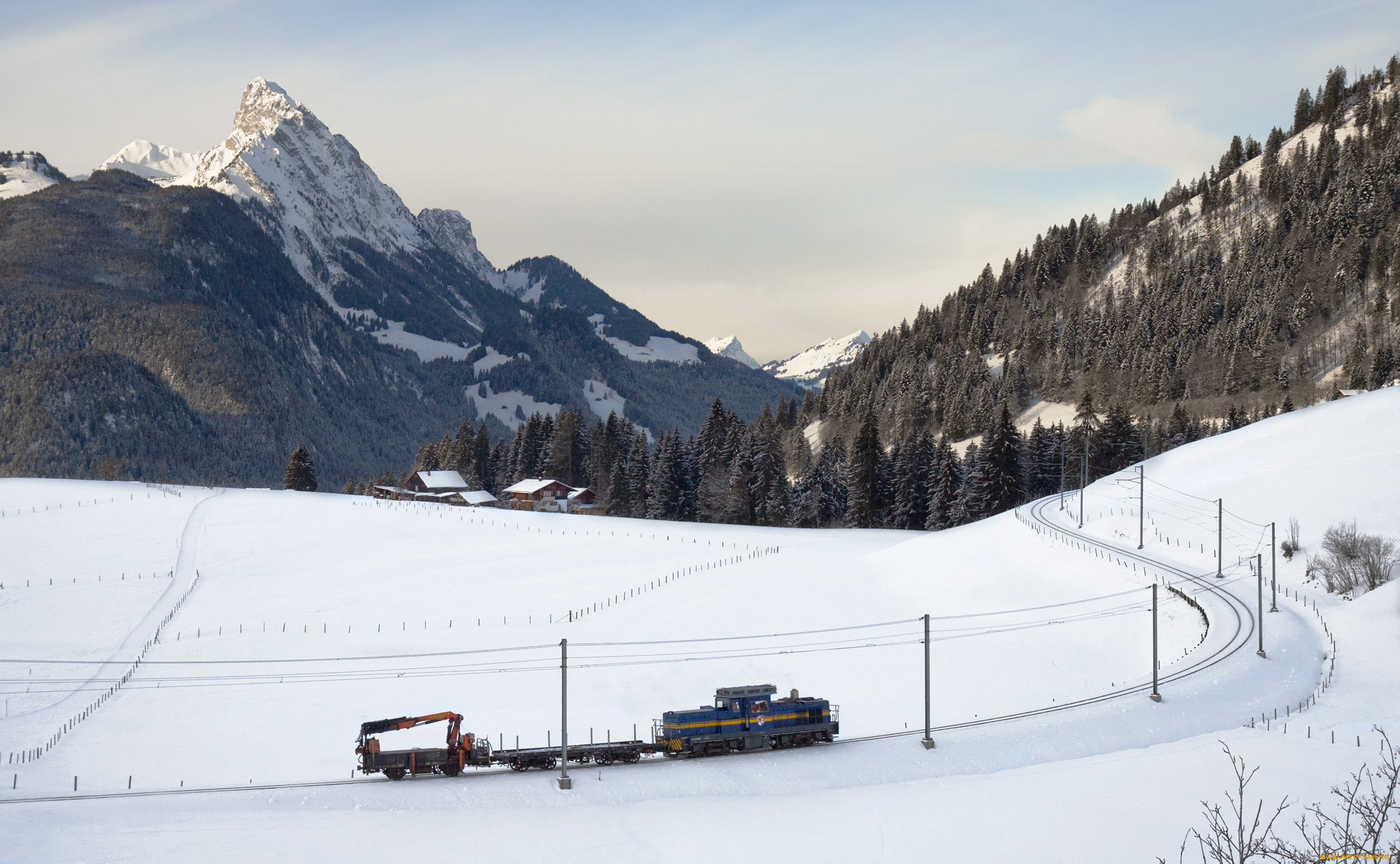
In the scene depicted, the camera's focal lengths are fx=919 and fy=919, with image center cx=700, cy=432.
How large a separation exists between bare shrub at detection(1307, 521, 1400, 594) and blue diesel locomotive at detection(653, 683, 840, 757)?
3715 centimetres

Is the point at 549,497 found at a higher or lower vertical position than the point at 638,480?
lower

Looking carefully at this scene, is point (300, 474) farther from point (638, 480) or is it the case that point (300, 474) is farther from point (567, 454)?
point (638, 480)

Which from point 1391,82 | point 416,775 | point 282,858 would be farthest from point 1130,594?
point 1391,82

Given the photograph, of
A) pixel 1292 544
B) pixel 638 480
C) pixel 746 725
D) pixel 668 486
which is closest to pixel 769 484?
pixel 668 486

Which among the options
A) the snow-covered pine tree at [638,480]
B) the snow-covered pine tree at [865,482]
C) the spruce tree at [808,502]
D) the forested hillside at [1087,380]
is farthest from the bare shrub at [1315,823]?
the snow-covered pine tree at [638,480]

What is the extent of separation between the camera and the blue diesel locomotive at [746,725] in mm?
34938

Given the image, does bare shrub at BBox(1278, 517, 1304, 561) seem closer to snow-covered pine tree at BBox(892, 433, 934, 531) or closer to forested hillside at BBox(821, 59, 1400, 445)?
snow-covered pine tree at BBox(892, 433, 934, 531)

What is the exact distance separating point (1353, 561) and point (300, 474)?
12496cm

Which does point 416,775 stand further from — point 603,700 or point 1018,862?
point 1018,862

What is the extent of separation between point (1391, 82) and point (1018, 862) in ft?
→ 767

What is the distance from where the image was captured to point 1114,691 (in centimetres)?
4306

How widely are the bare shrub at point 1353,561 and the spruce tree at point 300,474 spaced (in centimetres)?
11997

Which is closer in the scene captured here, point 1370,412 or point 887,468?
point 1370,412

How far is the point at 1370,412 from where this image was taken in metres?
74.9
